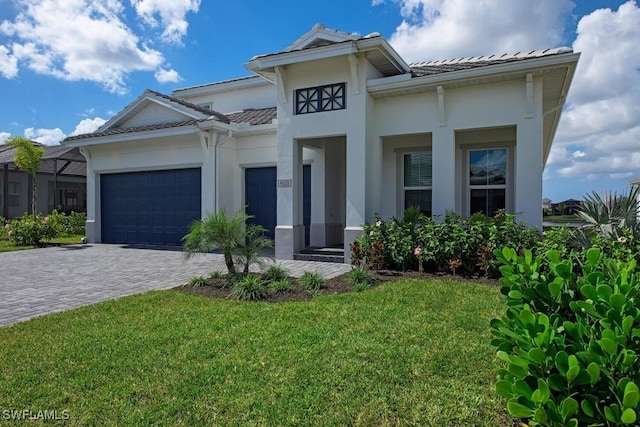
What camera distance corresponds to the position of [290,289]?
23.4ft

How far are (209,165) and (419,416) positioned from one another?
38.9 ft

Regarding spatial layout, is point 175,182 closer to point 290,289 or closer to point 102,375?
point 290,289

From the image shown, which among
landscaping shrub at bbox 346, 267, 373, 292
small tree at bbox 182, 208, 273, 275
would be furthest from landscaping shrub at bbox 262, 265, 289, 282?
landscaping shrub at bbox 346, 267, 373, 292

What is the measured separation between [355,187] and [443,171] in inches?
88.1

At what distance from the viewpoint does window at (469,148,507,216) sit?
35.3 feet

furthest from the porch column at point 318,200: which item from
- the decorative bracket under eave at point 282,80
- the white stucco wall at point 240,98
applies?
the white stucco wall at point 240,98

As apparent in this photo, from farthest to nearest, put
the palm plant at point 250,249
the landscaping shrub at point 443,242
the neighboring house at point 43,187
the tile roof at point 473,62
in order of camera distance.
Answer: the neighboring house at point 43,187 < the tile roof at point 473,62 < the landscaping shrub at point 443,242 < the palm plant at point 250,249

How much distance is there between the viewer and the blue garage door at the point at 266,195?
1335cm

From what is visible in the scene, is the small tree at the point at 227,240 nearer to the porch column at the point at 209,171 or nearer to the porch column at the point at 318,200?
the porch column at the point at 318,200

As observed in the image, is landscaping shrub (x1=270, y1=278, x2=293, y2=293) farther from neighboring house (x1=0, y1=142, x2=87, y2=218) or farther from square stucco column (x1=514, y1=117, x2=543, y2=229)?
neighboring house (x1=0, y1=142, x2=87, y2=218)

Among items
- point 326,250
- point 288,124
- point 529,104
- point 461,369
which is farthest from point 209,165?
point 461,369

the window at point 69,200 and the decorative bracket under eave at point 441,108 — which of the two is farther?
the window at point 69,200

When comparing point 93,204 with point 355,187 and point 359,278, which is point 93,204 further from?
point 359,278

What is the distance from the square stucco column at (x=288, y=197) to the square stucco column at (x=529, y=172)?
18.6 feet
